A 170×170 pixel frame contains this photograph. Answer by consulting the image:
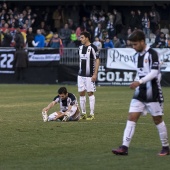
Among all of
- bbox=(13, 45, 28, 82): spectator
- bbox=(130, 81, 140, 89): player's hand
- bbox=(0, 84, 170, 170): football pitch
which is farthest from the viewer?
bbox=(13, 45, 28, 82): spectator

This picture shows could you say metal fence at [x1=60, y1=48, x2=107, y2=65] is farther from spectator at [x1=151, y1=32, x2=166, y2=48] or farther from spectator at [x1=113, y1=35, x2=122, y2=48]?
spectator at [x1=151, y1=32, x2=166, y2=48]

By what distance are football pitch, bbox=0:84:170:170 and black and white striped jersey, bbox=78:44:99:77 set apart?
47.1 inches

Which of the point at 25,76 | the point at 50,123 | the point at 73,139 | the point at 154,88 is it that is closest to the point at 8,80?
the point at 25,76

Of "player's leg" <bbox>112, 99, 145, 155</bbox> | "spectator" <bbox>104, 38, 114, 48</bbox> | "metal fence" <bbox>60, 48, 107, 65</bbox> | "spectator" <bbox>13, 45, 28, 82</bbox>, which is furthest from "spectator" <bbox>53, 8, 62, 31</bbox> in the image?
"player's leg" <bbox>112, 99, 145, 155</bbox>

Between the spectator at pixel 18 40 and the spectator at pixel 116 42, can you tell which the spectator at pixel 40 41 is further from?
the spectator at pixel 116 42

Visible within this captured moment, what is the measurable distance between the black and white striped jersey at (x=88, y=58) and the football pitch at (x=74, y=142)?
3.92 feet

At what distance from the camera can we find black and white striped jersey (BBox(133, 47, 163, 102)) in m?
11.4

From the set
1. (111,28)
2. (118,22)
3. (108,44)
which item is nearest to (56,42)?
(108,44)

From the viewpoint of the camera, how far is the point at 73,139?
13.7 meters

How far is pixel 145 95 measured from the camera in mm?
11500

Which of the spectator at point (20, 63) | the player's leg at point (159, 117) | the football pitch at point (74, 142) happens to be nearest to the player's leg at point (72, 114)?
the football pitch at point (74, 142)

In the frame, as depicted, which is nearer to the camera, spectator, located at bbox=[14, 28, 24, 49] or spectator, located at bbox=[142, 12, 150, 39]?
spectator, located at bbox=[14, 28, 24, 49]

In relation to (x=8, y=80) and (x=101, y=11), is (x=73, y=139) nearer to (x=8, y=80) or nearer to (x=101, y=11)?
(x=8, y=80)

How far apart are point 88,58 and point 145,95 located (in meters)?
7.26
